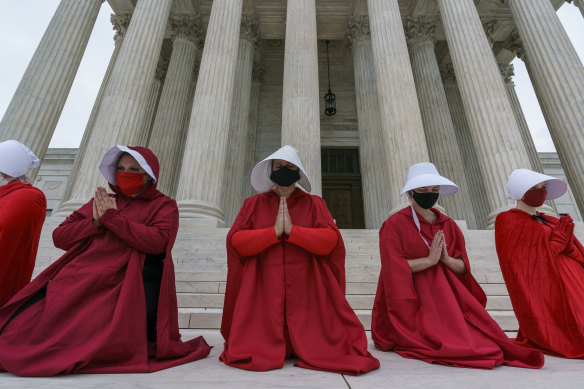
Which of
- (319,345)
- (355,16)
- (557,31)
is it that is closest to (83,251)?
(319,345)

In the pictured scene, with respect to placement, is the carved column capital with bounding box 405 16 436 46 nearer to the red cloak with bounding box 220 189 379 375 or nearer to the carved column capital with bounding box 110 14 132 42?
the carved column capital with bounding box 110 14 132 42

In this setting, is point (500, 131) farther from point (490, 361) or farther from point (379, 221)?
point (490, 361)

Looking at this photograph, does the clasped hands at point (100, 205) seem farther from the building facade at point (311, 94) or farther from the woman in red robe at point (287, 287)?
the building facade at point (311, 94)

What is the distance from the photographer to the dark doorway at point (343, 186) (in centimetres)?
1939

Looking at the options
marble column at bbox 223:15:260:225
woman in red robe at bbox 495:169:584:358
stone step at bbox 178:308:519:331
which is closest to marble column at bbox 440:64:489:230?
marble column at bbox 223:15:260:225

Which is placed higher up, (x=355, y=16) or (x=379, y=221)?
(x=355, y=16)

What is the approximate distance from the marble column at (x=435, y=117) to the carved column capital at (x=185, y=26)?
12.1m

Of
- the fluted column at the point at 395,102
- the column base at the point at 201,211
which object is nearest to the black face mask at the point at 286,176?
the column base at the point at 201,211

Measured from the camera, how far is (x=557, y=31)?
1230 centimetres

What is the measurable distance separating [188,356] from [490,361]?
283 cm

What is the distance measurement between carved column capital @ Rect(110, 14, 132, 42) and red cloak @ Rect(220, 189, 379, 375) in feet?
63.9

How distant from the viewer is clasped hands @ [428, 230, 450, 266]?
372 centimetres

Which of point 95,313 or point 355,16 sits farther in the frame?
point 355,16

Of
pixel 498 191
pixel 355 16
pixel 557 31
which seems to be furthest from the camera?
pixel 355 16
